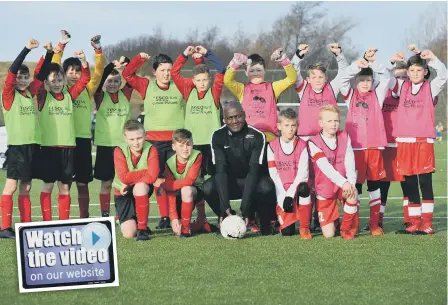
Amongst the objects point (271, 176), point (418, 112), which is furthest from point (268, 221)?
point (418, 112)

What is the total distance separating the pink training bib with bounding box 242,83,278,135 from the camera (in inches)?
377

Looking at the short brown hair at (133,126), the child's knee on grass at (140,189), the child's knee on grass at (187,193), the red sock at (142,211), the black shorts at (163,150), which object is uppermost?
the short brown hair at (133,126)

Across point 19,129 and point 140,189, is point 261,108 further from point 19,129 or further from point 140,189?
point 19,129

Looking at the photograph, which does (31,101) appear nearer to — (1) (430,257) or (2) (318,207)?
(2) (318,207)

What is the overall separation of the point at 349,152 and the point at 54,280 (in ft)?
12.4

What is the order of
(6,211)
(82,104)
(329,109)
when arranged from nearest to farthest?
(329,109) → (6,211) → (82,104)

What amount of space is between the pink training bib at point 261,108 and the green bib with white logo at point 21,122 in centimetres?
228

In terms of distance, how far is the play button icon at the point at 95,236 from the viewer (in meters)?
5.96

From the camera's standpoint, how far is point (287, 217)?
890 centimetres

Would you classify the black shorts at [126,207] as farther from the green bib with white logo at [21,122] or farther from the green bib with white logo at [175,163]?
the green bib with white logo at [21,122]

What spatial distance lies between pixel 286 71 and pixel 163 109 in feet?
4.65

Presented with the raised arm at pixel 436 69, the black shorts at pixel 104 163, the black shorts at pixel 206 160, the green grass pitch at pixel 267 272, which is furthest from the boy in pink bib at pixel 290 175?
the black shorts at pixel 104 163

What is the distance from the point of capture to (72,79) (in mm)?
Answer: 9750

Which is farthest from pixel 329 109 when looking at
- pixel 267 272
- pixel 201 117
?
pixel 267 272
